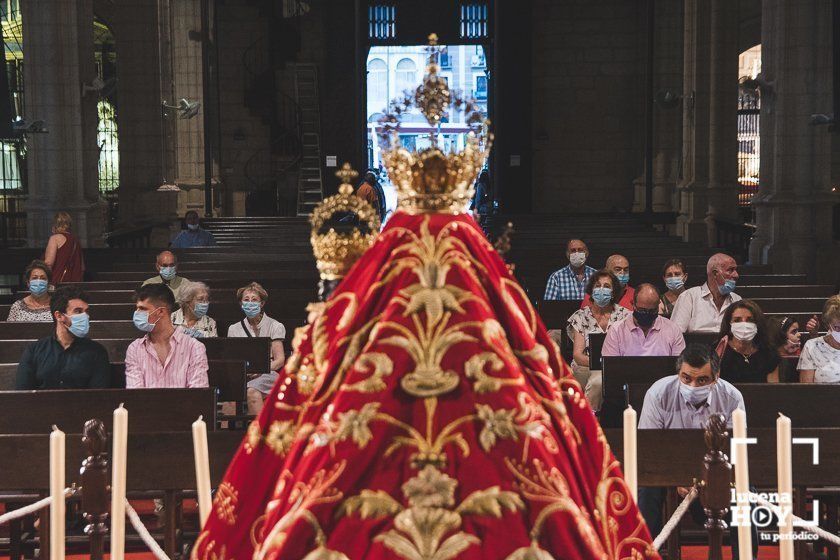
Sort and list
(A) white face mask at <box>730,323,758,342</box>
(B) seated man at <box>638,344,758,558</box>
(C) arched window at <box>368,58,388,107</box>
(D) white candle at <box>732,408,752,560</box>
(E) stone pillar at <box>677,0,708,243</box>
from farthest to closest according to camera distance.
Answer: (C) arched window at <box>368,58,388,107</box> < (E) stone pillar at <box>677,0,708,243</box> < (A) white face mask at <box>730,323,758,342</box> < (B) seated man at <box>638,344,758,558</box> < (D) white candle at <box>732,408,752,560</box>

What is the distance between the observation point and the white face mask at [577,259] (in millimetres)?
10539

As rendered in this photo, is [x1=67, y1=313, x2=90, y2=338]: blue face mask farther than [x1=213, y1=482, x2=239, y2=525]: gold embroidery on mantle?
Yes

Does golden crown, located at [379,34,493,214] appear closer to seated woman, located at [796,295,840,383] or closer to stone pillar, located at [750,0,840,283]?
seated woman, located at [796,295,840,383]

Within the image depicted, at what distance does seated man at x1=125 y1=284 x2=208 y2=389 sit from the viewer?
679cm

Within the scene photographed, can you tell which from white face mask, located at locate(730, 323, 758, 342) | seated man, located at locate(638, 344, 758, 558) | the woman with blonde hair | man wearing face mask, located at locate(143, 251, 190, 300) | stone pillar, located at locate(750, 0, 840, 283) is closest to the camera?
seated man, located at locate(638, 344, 758, 558)

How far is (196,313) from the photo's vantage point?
8.85 metres

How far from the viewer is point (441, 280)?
210 centimetres

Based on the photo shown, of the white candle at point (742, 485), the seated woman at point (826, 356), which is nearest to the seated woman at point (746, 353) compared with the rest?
the seated woman at point (826, 356)

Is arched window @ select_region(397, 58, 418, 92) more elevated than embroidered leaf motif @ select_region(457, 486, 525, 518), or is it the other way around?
arched window @ select_region(397, 58, 418, 92)

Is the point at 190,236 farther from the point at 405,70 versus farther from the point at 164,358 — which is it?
the point at 405,70

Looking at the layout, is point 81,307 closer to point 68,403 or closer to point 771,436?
point 68,403

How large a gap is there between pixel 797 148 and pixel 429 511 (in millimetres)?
14519

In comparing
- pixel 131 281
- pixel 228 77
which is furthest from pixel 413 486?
pixel 228 77

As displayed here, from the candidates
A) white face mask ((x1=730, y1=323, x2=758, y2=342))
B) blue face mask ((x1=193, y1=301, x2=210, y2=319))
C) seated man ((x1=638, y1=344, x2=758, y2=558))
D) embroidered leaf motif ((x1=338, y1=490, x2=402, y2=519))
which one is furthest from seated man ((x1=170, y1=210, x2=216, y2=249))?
embroidered leaf motif ((x1=338, y1=490, x2=402, y2=519))
